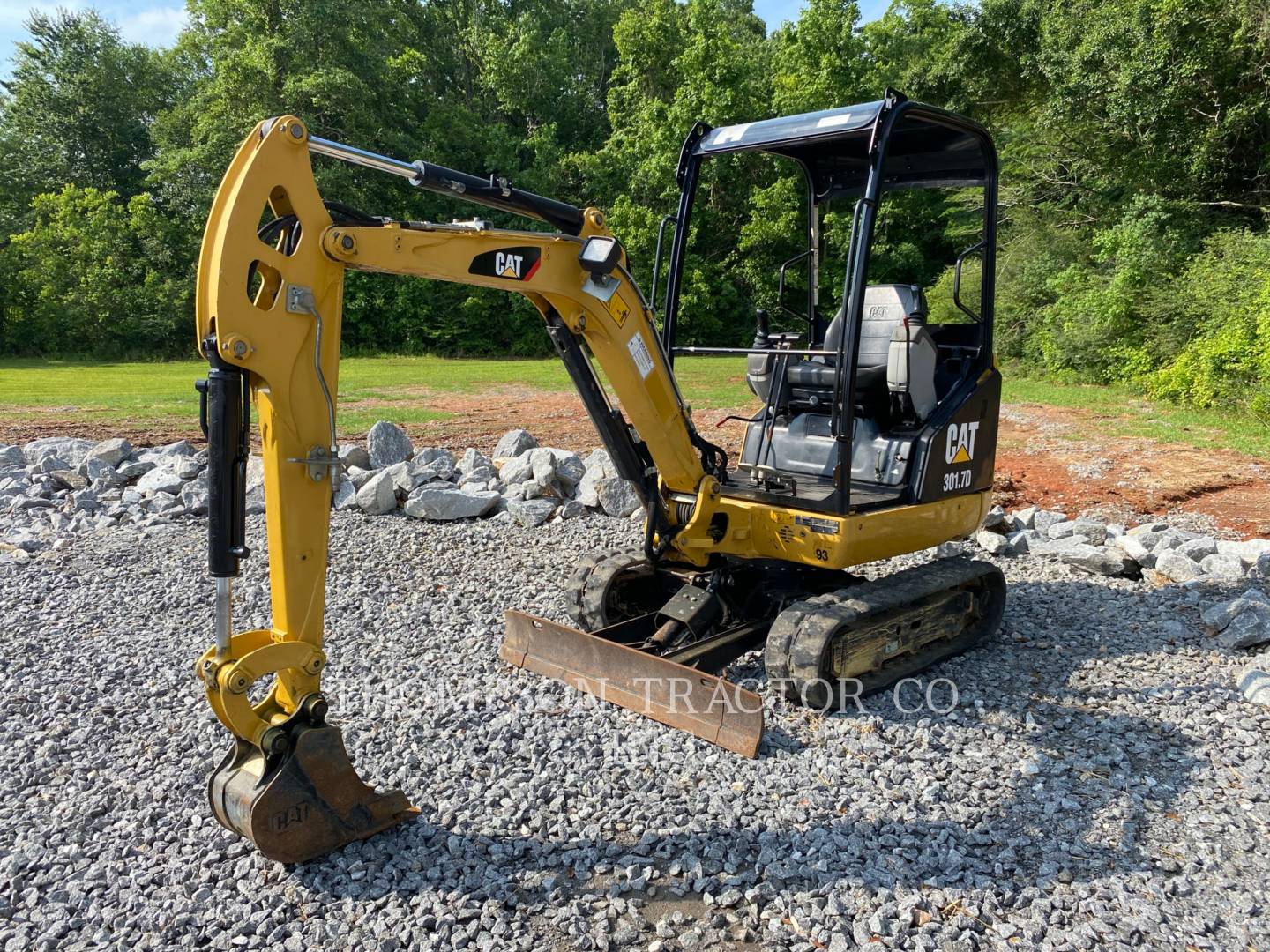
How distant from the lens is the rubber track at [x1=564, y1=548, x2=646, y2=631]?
A: 19.4 ft

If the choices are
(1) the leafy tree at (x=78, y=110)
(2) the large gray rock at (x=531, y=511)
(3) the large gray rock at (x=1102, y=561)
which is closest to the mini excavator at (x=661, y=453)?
(3) the large gray rock at (x=1102, y=561)

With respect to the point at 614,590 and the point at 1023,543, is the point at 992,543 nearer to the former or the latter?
the point at 1023,543

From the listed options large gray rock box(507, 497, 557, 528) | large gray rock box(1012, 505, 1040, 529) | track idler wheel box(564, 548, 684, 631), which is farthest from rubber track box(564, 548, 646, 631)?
large gray rock box(1012, 505, 1040, 529)

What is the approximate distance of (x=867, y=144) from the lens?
578cm

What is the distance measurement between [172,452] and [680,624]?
797 cm

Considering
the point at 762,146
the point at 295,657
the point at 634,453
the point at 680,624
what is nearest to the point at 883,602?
the point at 680,624

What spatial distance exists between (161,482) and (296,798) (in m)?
7.56

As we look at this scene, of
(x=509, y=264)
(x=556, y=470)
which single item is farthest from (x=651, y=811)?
(x=556, y=470)

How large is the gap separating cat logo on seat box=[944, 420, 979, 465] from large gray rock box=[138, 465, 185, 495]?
7.94 meters

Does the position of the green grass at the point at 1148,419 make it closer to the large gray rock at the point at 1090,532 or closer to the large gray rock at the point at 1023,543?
the large gray rock at the point at 1090,532

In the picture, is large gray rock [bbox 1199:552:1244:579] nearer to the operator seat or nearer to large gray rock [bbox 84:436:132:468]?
the operator seat

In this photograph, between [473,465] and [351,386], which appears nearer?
[473,465]

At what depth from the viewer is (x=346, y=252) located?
3.66 metres

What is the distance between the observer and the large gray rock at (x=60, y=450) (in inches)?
453
